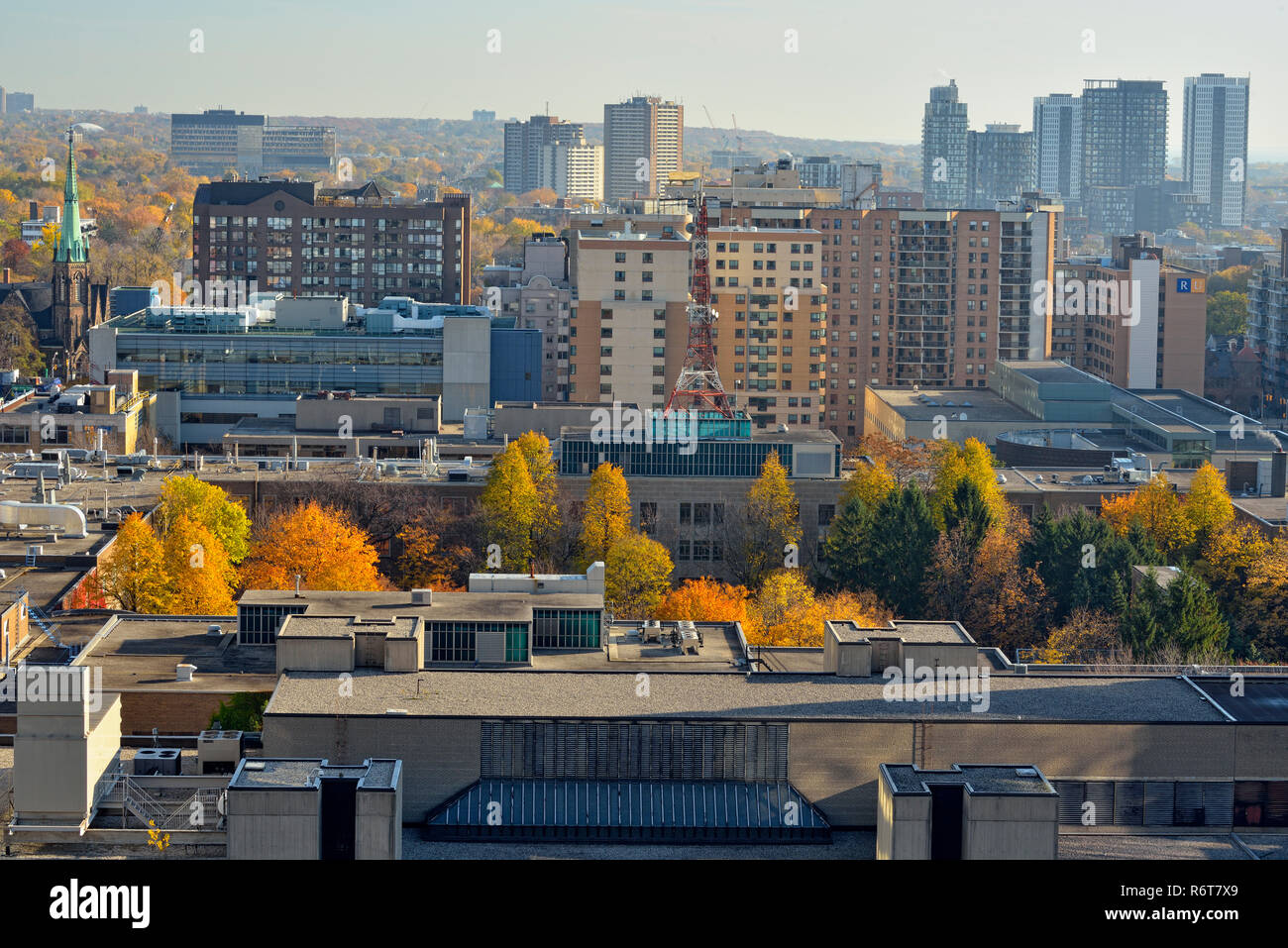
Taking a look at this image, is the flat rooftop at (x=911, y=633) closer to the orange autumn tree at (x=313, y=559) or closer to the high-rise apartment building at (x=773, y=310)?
the orange autumn tree at (x=313, y=559)

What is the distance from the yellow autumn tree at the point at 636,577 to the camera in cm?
5981

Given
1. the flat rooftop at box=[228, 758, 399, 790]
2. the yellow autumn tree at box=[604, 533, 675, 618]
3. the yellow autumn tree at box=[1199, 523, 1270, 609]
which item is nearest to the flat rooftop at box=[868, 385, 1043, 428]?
the yellow autumn tree at box=[1199, 523, 1270, 609]

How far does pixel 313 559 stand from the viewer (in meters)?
58.7

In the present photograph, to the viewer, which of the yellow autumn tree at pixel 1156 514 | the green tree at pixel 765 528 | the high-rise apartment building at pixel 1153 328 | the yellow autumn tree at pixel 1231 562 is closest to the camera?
the yellow autumn tree at pixel 1231 562

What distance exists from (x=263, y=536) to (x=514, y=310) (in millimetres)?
55112

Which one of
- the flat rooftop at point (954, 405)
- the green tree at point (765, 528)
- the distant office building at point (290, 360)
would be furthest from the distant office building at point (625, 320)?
the green tree at point (765, 528)

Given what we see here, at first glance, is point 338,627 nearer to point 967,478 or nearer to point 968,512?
point 968,512

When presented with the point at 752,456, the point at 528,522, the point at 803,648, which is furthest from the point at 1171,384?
the point at 803,648

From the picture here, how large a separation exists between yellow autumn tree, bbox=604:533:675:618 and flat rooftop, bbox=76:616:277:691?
1429cm

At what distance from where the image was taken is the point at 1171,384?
4675 inches

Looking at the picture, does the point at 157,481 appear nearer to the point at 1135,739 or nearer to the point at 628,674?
the point at 628,674

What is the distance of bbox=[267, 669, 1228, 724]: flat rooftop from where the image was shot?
36.9 metres

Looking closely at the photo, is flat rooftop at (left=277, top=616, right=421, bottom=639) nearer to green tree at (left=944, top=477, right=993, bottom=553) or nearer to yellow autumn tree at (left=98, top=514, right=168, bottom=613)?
yellow autumn tree at (left=98, top=514, right=168, bottom=613)

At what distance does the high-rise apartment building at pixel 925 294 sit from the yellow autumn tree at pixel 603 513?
45.7 m
